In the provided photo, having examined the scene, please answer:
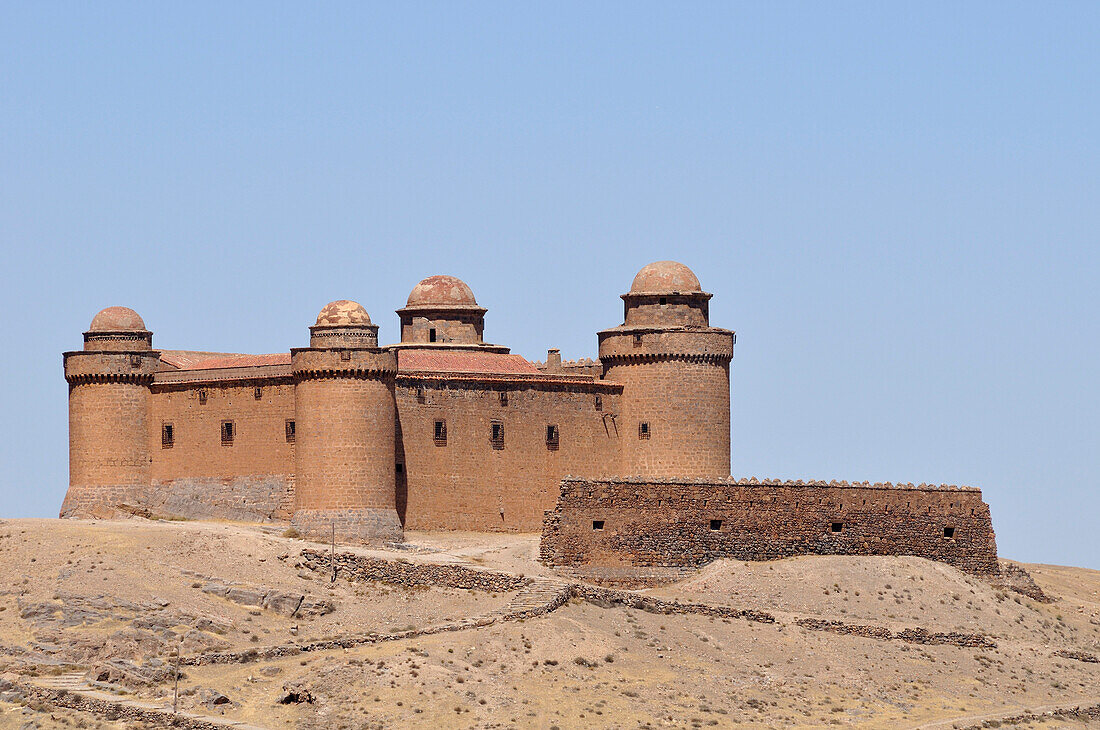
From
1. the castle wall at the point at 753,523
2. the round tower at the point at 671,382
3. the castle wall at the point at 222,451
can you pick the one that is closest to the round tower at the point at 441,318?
the round tower at the point at 671,382

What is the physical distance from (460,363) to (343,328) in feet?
22.3

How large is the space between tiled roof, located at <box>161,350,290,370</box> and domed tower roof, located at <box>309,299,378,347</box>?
294 centimetres

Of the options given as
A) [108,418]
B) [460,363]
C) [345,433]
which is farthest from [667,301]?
[108,418]

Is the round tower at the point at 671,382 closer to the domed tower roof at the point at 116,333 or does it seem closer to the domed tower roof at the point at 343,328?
the domed tower roof at the point at 343,328

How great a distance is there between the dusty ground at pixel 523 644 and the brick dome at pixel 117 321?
8.84 metres

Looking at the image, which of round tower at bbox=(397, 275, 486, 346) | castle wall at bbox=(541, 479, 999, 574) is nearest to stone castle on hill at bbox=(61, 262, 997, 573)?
castle wall at bbox=(541, 479, 999, 574)

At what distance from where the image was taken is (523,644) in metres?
58.3

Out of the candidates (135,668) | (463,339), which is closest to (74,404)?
(463,339)

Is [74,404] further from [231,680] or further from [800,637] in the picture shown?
[800,637]

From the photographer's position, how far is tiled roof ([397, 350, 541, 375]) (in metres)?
75.6

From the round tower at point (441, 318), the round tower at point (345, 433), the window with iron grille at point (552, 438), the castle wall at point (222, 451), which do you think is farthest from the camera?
the round tower at point (441, 318)

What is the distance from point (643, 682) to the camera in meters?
56.8

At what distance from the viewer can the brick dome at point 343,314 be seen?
7131cm

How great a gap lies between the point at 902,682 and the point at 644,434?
63.8 feet
